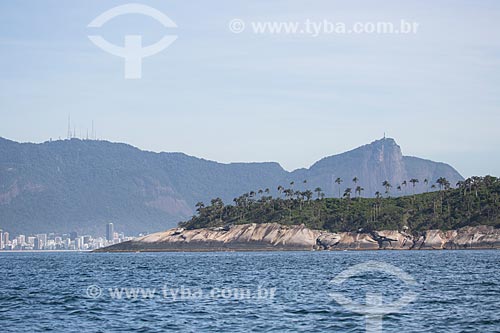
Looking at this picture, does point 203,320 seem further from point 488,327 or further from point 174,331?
point 488,327

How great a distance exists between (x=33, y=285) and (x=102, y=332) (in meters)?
44.6

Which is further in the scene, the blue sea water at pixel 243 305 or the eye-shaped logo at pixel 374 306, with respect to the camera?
the eye-shaped logo at pixel 374 306

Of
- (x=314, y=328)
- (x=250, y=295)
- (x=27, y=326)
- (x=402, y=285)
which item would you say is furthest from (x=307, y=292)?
(x=27, y=326)

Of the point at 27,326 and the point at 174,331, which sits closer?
the point at 174,331

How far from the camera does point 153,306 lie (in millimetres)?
60875

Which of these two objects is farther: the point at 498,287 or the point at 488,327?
the point at 498,287

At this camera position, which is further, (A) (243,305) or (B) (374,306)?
(A) (243,305)

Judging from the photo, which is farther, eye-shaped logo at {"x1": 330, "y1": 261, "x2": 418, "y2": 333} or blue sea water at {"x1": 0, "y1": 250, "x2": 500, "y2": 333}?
eye-shaped logo at {"x1": 330, "y1": 261, "x2": 418, "y2": 333}

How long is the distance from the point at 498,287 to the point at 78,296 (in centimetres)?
3878

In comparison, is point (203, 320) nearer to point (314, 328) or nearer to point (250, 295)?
point (314, 328)

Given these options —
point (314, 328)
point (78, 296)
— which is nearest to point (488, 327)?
point (314, 328)

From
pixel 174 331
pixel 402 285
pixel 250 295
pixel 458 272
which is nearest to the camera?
pixel 174 331

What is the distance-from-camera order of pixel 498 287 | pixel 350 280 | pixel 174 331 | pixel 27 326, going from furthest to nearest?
pixel 350 280, pixel 498 287, pixel 27 326, pixel 174 331

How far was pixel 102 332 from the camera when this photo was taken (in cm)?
4862
